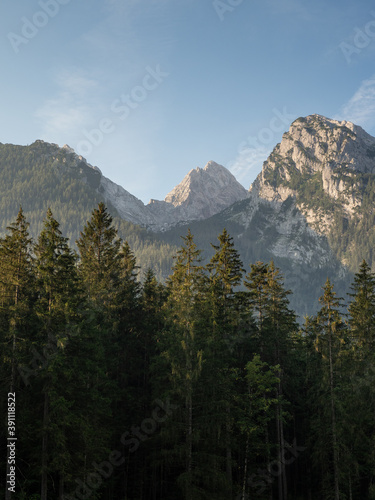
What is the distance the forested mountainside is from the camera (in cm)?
2092

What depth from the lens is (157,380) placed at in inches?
1126

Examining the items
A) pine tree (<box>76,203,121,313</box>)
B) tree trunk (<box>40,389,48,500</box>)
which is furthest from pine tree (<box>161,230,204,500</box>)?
tree trunk (<box>40,389,48,500</box>)

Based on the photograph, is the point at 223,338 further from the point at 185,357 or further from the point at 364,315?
the point at 364,315

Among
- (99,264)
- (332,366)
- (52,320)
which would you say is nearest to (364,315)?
(332,366)

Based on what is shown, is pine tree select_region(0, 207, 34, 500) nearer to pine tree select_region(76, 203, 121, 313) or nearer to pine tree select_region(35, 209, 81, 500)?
pine tree select_region(35, 209, 81, 500)

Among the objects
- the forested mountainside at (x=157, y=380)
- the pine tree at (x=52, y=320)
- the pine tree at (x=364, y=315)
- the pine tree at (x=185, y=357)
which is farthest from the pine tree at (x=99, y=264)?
the pine tree at (x=364, y=315)

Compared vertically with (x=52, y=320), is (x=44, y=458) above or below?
below

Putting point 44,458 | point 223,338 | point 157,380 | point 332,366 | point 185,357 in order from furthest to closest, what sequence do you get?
point 332,366 → point 223,338 → point 157,380 → point 185,357 → point 44,458

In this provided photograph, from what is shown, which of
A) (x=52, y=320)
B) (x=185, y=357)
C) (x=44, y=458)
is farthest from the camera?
(x=185, y=357)

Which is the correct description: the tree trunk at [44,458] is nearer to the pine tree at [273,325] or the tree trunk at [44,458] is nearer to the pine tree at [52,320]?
the pine tree at [52,320]

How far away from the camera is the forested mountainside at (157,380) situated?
20.9 meters

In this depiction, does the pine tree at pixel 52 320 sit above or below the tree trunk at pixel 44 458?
above

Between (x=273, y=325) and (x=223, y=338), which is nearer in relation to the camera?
(x=223, y=338)

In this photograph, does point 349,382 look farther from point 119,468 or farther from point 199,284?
point 119,468
